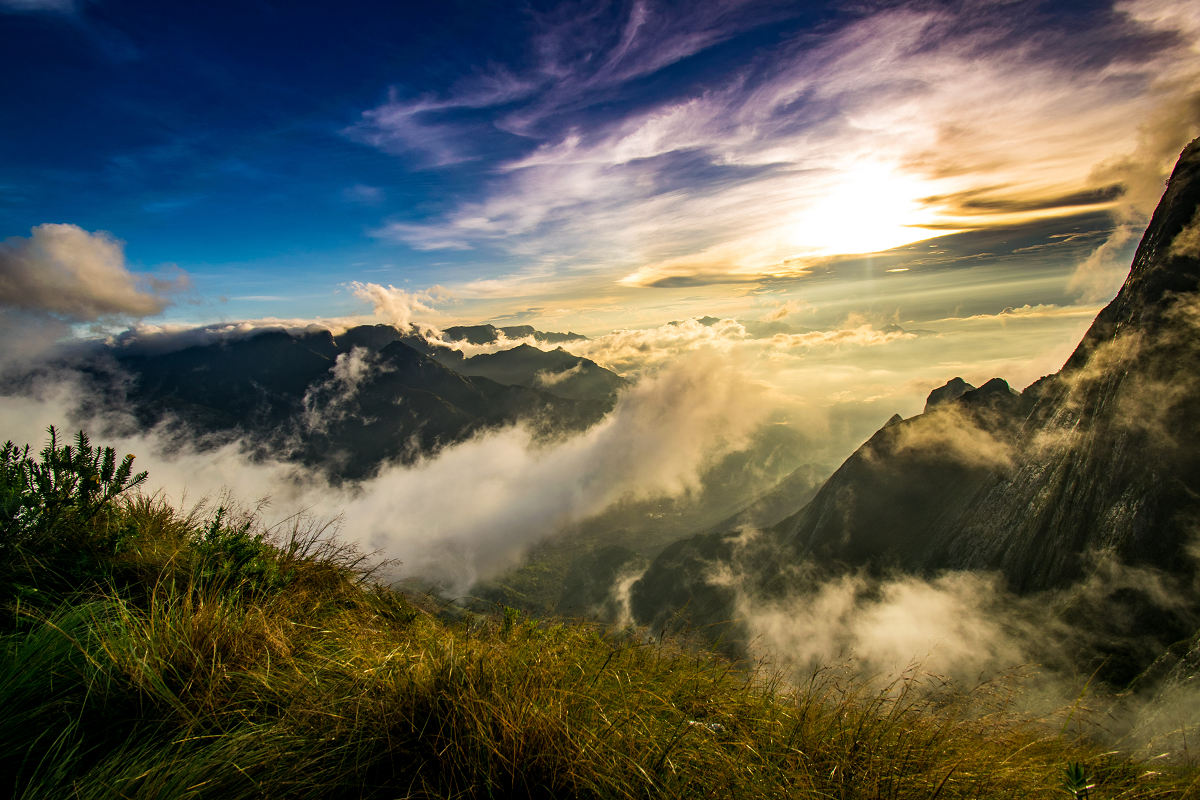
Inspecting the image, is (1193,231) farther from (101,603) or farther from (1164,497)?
(101,603)

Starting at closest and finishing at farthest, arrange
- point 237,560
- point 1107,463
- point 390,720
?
point 390,720 < point 237,560 < point 1107,463

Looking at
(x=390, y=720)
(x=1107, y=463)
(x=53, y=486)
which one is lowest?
(x=1107, y=463)

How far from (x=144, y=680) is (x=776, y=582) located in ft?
406

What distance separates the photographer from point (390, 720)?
2797 millimetres

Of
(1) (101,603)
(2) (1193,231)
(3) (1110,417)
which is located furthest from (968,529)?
(1) (101,603)

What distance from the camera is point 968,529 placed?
6894 centimetres

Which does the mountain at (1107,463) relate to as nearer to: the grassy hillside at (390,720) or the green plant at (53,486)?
the grassy hillside at (390,720)

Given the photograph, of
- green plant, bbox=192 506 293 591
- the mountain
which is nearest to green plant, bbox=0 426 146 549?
green plant, bbox=192 506 293 591

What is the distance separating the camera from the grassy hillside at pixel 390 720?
2543 millimetres

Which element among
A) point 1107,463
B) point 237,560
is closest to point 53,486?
point 237,560

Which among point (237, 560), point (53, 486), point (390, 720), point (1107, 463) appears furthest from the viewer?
point (1107, 463)

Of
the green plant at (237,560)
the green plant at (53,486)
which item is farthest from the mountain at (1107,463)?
the green plant at (53,486)

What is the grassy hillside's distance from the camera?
2.54m

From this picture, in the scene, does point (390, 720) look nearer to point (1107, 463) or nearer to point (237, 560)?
point (237, 560)
